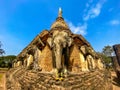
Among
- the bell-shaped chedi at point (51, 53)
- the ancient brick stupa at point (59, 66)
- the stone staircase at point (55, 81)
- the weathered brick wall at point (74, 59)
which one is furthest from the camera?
the weathered brick wall at point (74, 59)

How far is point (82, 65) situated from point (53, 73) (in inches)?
74.1

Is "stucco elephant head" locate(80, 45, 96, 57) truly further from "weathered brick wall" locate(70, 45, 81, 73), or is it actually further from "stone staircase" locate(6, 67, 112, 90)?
"stone staircase" locate(6, 67, 112, 90)

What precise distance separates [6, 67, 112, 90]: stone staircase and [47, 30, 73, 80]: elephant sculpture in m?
0.23

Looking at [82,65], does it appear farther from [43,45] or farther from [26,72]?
[26,72]

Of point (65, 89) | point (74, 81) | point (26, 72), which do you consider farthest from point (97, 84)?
point (26, 72)

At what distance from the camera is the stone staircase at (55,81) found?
4.83m

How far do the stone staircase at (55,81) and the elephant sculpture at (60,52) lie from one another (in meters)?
0.23

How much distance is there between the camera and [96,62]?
22.3 ft

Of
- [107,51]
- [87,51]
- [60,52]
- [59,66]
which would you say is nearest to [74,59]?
[87,51]

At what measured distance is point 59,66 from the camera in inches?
204

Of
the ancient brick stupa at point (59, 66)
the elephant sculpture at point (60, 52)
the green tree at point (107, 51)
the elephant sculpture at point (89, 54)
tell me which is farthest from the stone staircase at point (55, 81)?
the green tree at point (107, 51)

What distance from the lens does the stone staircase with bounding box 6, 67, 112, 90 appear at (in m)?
4.83

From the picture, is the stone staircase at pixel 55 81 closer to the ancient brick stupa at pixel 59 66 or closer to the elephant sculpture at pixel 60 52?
the ancient brick stupa at pixel 59 66

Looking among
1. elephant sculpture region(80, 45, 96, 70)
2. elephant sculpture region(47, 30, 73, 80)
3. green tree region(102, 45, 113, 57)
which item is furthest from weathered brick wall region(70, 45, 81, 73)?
green tree region(102, 45, 113, 57)
